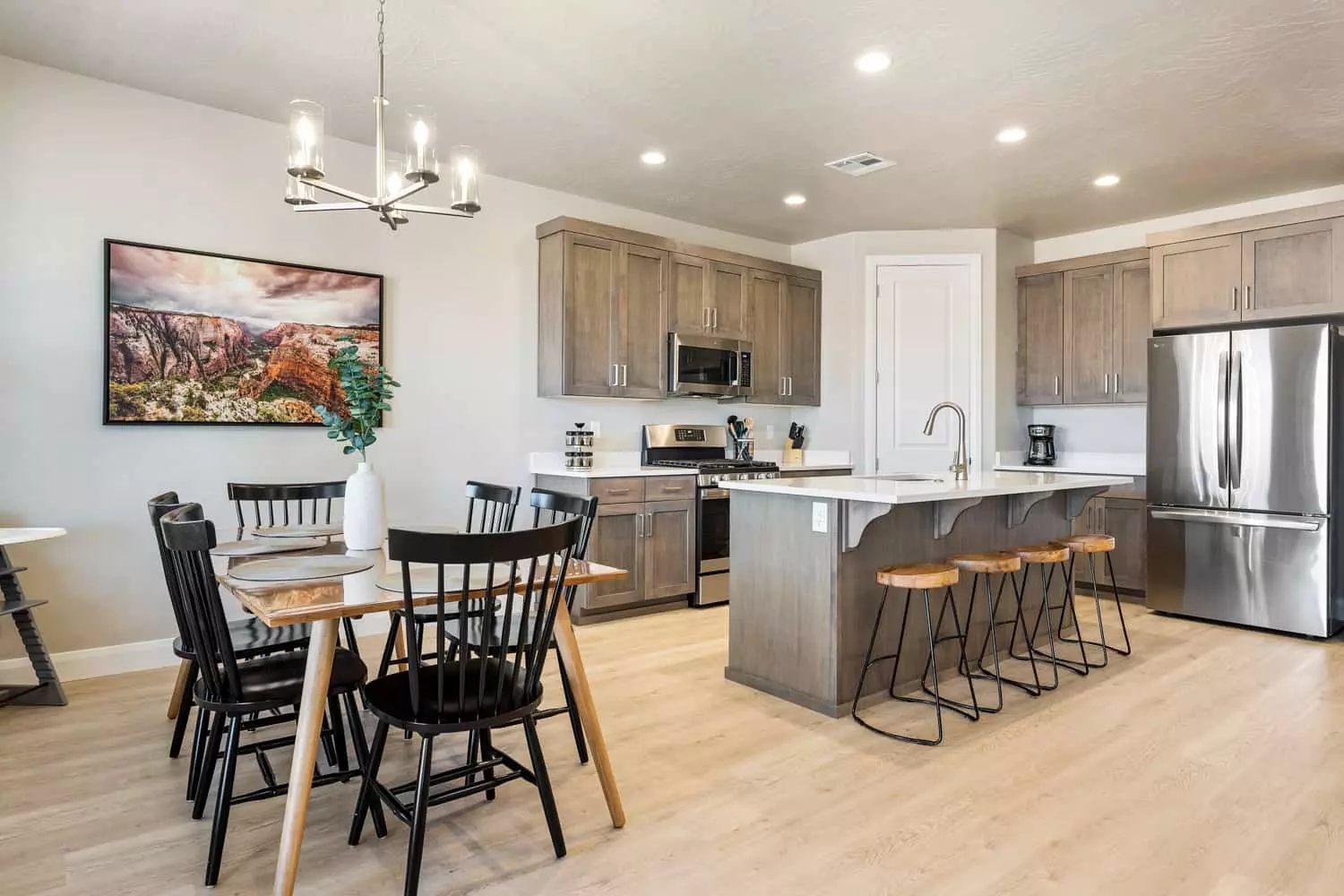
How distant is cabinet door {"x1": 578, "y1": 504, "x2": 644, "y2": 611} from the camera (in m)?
4.63

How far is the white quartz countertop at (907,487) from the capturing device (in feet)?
9.50

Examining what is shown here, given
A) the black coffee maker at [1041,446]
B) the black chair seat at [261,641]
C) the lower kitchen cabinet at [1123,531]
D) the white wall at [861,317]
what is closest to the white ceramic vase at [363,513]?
the black chair seat at [261,641]

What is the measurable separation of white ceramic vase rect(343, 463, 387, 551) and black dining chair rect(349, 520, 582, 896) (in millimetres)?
480

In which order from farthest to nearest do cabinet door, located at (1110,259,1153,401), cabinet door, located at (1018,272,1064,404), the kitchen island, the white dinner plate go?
cabinet door, located at (1018,272,1064,404) < cabinet door, located at (1110,259,1153,401) < the kitchen island < the white dinner plate

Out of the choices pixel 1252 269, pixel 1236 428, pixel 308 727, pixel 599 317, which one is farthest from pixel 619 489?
pixel 1252 269

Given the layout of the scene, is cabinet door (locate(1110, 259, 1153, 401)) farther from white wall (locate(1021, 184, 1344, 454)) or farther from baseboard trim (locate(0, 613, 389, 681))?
baseboard trim (locate(0, 613, 389, 681))

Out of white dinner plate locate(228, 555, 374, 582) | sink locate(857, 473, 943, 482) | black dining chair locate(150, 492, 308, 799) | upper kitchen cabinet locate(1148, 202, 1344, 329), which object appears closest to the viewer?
white dinner plate locate(228, 555, 374, 582)

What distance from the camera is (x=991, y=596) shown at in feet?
11.7

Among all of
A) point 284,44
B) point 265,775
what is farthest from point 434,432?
point 265,775

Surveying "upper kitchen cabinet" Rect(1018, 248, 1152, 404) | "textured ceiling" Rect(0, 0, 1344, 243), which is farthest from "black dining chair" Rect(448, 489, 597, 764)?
"upper kitchen cabinet" Rect(1018, 248, 1152, 404)

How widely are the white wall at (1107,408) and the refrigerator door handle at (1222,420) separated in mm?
976

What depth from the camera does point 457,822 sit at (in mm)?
2256

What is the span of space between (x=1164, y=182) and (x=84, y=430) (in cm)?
602

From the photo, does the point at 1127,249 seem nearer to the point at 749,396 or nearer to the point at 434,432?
the point at 749,396
